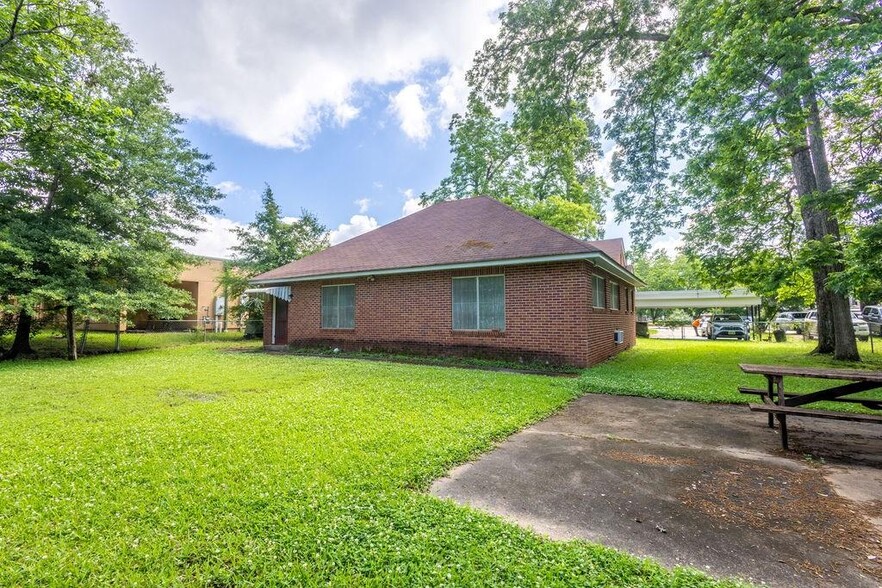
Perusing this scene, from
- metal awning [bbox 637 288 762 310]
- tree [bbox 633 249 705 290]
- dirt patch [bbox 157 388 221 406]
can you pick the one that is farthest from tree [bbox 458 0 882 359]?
tree [bbox 633 249 705 290]

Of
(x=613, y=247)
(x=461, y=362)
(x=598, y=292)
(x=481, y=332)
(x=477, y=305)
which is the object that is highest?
(x=613, y=247)

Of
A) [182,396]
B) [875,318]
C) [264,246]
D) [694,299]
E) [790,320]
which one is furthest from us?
[694,299]

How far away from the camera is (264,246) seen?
71.3ft

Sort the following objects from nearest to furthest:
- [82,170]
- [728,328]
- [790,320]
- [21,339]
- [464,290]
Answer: [464,290]
[82,170]
[21,339]
[728,328]
[790,320]

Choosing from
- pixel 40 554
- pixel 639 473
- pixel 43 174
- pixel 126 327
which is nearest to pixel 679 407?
pixel 639 473

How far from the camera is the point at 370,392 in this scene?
6633 millimetres

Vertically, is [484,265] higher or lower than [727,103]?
lower

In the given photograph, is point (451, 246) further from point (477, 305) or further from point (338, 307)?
point (338, 307)

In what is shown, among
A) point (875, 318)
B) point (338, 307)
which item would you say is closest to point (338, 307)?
point (338, 307)

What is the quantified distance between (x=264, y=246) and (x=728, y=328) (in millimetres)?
28222

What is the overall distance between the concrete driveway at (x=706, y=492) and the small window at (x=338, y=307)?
368 inches

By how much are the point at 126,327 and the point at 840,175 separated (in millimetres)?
36969

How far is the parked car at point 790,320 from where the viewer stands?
25525 millimetres

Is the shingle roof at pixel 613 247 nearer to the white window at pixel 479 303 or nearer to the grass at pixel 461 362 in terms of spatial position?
the white window at pixel 479 303
